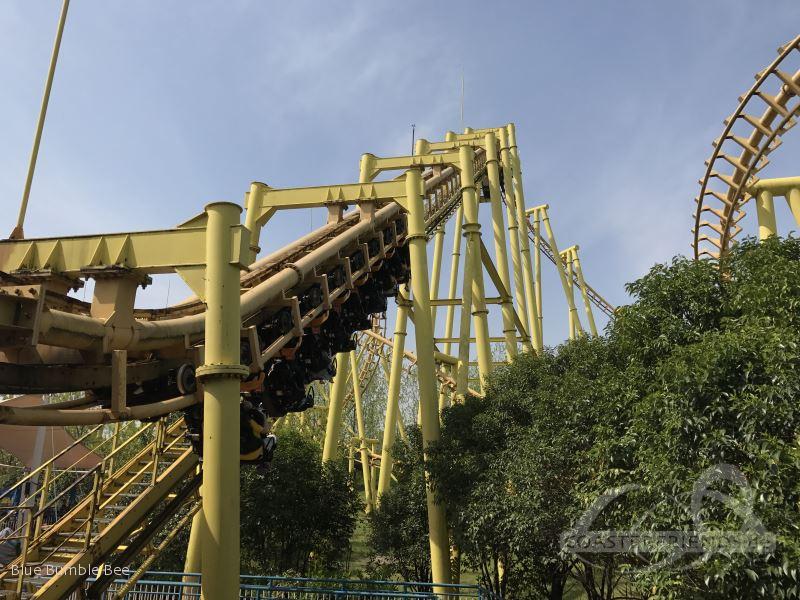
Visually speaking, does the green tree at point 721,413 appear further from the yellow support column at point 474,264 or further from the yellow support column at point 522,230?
the yellow support column at point 522,230

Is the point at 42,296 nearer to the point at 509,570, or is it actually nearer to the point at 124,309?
the point at 124,309

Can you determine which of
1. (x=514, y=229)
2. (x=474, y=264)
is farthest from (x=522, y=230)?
(x=474, y=264)

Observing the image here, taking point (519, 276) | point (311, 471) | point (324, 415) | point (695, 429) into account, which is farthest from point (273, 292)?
point (324, 415)

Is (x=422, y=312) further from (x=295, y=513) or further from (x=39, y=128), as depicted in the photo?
(x=39, y=128)

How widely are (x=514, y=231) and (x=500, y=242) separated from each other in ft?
7.26

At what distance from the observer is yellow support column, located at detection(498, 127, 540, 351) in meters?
15.4

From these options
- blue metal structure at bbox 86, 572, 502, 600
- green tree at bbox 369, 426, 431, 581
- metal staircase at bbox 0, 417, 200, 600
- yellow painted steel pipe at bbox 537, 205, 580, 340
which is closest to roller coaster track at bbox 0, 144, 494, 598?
metal staircase at bbox 0, 417, 200, 600

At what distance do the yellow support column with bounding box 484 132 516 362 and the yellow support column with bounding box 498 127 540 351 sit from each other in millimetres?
1531

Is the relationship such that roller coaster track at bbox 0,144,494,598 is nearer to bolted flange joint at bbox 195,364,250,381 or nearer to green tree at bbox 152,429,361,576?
bolted flange joint at bbox 195,364,250,381

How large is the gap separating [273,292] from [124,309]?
1.61m

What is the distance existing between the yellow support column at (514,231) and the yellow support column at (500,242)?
5.02 feet

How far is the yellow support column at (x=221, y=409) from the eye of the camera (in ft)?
14.1

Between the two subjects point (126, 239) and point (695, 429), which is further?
point (695, 429)

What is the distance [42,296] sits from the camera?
151 inches
